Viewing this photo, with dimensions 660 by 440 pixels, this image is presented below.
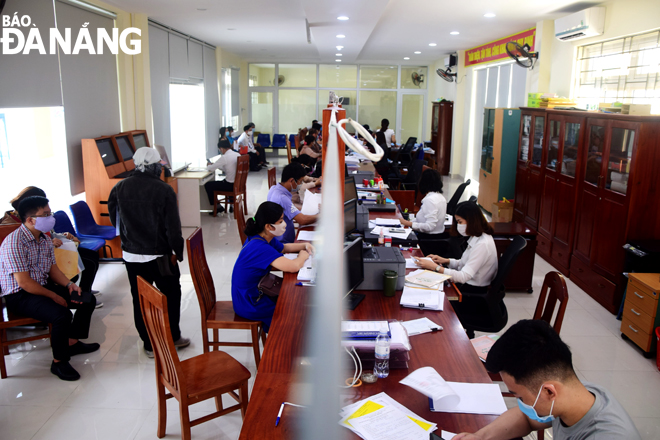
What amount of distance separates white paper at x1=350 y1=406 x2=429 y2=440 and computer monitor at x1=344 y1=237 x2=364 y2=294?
3.07 feet

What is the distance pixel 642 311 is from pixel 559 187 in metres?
2.31

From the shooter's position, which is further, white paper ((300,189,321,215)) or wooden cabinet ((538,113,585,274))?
wooden cabinet ((538,113,585,274))

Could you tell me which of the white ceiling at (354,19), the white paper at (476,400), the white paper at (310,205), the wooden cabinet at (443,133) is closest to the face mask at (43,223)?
the white paper at (310,205)

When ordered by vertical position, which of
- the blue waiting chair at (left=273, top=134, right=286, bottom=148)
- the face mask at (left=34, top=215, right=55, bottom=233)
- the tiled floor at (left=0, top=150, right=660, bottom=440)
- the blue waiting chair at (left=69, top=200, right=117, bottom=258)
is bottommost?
the tiled floor at (left=0, top=150, right=660, bottom=440)

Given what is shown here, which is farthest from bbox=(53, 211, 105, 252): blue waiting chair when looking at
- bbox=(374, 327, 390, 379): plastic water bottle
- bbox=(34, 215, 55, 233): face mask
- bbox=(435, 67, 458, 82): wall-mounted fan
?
bbox=(435, 67, 458, 82): wall-mounted fan

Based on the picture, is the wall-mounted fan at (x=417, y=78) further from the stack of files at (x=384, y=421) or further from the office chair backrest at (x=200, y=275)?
the stack of files at (x=384, y=421)

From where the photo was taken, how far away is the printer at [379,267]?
9.99ft

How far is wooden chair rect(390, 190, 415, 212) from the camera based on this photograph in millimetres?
6867

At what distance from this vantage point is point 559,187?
19.3 feet

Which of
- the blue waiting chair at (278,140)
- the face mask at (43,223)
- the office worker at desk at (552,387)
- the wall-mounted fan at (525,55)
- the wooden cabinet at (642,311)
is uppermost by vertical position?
the wall-mounted fan at (525,55)

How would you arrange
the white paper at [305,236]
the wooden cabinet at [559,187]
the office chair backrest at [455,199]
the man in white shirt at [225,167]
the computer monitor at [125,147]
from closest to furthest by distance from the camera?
the white paper at [305,236] → the wooden cabinet at [559,187] → the office chair backrest at [455,199] → the computer monitor at [125,147] → the man in white shirt at [225,167]

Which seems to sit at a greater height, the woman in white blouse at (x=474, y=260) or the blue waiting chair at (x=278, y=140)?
the blue waiting chair at (x=278, y=140)

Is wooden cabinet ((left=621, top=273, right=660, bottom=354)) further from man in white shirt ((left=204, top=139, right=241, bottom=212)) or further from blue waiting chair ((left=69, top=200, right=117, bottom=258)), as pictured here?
man in white shirt ((left=204, top=139, right=241, bottom=212))

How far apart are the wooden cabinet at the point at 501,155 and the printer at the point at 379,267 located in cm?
531
